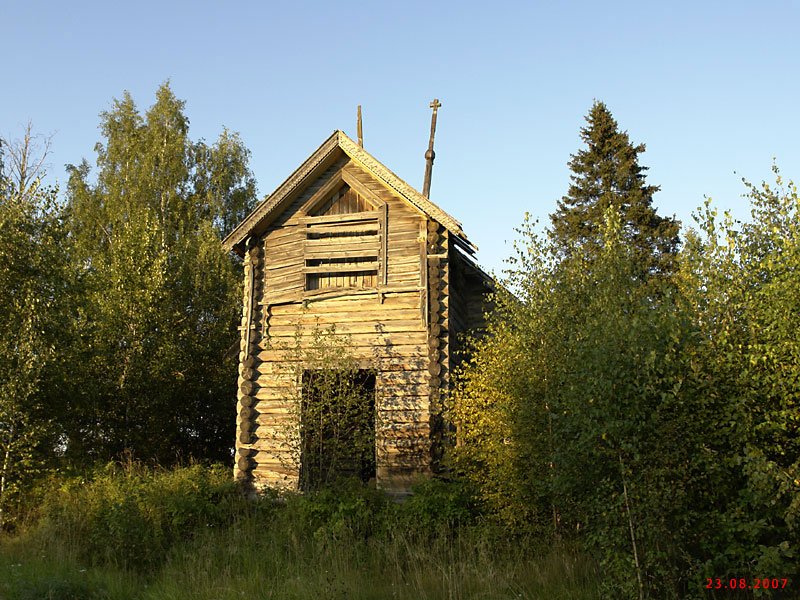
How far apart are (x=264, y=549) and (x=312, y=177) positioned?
28.1 feet

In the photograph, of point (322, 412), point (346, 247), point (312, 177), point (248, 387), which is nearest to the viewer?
point (322, 412)

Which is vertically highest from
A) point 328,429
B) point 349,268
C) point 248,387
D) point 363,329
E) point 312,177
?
point 312,177

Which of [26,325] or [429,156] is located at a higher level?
[429,156]

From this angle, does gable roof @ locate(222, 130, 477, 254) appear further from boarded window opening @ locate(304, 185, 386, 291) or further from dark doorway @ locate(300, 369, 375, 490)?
dark doorway @ locate(300, 369, 375, 490)

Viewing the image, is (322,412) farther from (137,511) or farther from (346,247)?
(346,247)

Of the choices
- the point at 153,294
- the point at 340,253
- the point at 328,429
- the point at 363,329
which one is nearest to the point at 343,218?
the point at 340,253

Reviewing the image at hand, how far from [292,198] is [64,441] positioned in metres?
9.44

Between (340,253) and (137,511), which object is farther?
(340,253)

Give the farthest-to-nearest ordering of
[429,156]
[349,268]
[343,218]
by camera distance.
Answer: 1. [429,156]
2. [343,218]
3. [349,268]

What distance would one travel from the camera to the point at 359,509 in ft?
40.9

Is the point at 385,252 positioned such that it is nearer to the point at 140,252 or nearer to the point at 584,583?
the point at 584,583

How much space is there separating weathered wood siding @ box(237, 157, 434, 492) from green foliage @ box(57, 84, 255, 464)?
16.3ft
